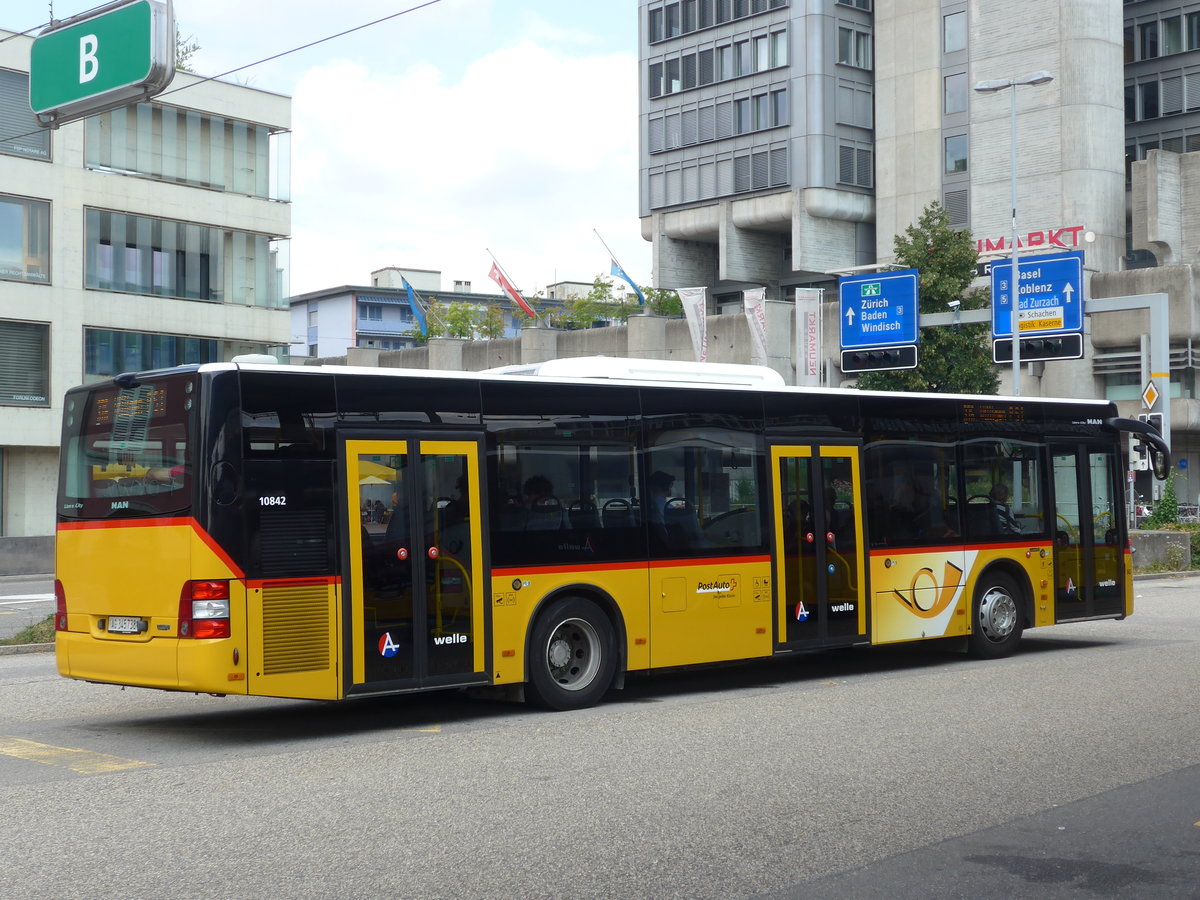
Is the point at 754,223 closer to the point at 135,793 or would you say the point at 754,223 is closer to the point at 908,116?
the point at 908,116

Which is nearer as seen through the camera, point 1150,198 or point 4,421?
point 4,421

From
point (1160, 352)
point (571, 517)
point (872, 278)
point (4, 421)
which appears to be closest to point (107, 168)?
point (4, 421)

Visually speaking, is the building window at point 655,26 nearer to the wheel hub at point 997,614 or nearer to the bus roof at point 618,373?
the wheel hub at point 997,614

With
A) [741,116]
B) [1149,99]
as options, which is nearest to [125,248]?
A: [741,116]

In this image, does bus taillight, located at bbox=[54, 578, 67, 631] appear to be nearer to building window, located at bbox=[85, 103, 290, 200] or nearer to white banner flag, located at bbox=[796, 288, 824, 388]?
building window, located at bbox=[85, 103, 290, 200]

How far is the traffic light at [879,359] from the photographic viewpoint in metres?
36.5

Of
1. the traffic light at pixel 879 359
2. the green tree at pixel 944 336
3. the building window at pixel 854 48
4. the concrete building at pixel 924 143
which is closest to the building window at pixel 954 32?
the concrete building at pixel 924 143

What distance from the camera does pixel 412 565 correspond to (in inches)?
438

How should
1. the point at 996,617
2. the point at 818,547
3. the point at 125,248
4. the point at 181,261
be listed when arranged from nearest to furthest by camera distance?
the point at 818,547 < the point at 996,617 < the point at 125,248 < the point at 181,261

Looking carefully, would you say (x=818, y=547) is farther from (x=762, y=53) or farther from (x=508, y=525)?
(x=762, y=53)

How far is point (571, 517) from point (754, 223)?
58492 millimetres

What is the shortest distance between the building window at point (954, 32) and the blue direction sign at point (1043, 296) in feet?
106

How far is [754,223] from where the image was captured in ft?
227

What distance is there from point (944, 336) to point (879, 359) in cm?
1094
